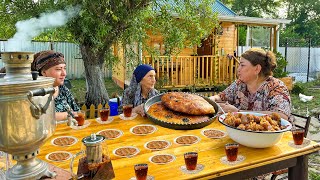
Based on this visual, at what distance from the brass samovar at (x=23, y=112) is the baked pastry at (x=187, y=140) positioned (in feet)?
3.64

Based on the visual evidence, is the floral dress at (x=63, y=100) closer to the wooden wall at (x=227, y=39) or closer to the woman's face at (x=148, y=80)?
the woman's face at (x=148, y=80)

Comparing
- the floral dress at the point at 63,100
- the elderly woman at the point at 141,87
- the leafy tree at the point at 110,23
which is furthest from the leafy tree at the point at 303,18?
the floral dress at the point at 63,100

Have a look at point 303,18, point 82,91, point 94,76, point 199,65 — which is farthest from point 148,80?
point 303,18

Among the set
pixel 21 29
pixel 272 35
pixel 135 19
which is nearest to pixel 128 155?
pixel 21 29

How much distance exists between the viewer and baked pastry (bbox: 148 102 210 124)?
2.66 metres

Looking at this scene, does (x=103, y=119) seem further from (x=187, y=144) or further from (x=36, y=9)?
(x=36, y=9)

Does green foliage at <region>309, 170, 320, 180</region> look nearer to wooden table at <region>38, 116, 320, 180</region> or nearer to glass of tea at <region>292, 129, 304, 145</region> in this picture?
wooden table at <region>38, 116, 320, 180</region>

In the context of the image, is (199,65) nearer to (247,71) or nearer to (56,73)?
(247,71)

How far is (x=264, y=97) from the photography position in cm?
327

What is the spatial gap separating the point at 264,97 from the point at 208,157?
1530 mm

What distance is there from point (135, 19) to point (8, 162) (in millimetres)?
4927

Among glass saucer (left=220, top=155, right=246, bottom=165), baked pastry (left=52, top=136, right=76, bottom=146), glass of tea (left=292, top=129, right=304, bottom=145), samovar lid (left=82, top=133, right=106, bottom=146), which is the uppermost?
samovar lid (left=82, top=133, right=106, bottom=146)

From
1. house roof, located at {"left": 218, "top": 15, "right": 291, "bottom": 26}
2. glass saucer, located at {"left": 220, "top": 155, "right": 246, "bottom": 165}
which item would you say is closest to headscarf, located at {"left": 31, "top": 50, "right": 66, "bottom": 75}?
glass saucer, located at {"left": 220, "top": 155, "right": 246, "bottom": 165}

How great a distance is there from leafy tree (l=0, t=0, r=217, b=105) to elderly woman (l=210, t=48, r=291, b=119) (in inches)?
118
